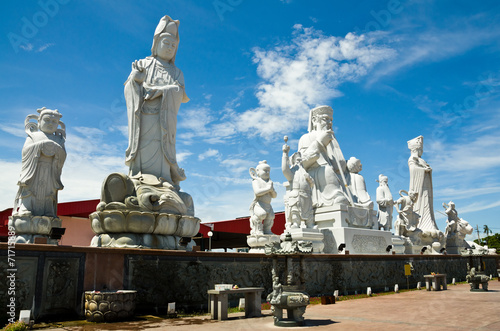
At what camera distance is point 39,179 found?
29.6 ft

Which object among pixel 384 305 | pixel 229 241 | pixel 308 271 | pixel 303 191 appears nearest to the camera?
pixel 384 305

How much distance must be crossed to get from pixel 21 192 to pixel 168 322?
475 centimetres

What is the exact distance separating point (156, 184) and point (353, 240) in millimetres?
7021

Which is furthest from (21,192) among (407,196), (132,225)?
(407,196)

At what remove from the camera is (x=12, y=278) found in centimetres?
609

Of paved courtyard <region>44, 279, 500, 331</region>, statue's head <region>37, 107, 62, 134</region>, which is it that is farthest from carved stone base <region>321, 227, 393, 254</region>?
statue's head <region>37, 107, 62, 134</region>

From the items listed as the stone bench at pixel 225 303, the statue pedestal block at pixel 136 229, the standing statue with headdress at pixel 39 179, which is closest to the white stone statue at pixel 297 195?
the statue pedestal block at pixel 136 229

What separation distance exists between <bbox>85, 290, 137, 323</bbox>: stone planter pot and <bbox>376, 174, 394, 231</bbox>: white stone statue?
11.5 meters

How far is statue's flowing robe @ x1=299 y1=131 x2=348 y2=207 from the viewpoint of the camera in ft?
46.9

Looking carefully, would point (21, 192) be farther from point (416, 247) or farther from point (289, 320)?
point (416, 247)

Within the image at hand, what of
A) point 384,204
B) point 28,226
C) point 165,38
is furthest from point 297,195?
point 28,226

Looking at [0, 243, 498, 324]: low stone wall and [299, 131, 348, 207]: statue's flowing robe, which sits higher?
[299, 131, 348, 207]: statue's flowing robe

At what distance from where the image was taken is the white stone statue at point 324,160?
14.3m

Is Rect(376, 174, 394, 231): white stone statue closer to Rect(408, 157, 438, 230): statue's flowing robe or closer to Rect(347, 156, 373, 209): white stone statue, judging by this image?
Rect(347, 156, 373, 209): white stone statue
